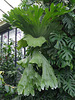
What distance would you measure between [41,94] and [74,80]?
0.65 m

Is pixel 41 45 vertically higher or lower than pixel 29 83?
higher

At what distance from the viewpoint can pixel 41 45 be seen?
211 centimetres

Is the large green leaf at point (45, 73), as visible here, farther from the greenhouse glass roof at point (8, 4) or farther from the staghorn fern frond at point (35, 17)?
the greenhouse glass roof at point (8, 4)

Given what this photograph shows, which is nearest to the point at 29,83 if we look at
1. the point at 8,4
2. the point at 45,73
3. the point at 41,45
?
the point at 45,73

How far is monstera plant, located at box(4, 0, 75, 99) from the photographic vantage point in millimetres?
1936

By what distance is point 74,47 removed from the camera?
6.92 ft

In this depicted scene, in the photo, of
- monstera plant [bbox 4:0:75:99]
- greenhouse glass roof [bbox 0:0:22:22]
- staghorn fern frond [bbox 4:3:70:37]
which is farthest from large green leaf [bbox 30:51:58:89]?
greenhouse glass roof [bbox 0:0:22:22]

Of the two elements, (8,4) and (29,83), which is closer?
(29,83)

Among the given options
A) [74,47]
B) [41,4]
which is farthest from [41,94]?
[41,4]

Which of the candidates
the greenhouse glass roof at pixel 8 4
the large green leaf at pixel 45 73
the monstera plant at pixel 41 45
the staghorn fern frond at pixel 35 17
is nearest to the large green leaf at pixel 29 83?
the monstera plant at pixel 41 45

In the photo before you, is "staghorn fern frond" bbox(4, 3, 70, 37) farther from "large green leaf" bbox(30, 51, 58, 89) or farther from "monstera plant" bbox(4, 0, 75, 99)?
"large green leaf" bbox(30, 51, 58, 89)

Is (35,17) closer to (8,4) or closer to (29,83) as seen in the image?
(29,83)

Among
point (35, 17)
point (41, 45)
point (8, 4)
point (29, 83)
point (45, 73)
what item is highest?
point (8, 4)

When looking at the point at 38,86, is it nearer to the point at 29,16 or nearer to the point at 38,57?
the point at 38,57
